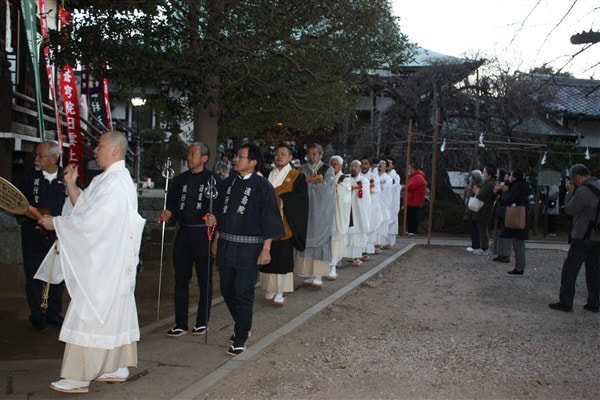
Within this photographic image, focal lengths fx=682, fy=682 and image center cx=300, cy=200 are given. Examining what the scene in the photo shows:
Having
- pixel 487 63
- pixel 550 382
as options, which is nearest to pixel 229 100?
pixel 550 382

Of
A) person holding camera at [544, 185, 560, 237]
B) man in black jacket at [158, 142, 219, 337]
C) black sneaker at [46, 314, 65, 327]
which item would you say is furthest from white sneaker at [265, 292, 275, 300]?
person holding camera at [544, 185, 560, 237]

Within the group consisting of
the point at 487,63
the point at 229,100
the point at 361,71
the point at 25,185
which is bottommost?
the point at 25,185

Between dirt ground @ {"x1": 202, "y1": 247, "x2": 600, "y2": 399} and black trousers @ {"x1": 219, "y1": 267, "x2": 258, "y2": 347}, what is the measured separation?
282 mm

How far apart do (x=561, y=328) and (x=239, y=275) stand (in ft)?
14.1

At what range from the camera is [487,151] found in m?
22.5

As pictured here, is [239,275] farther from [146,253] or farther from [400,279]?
[146,253]

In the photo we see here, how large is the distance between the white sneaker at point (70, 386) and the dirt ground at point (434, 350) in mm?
912

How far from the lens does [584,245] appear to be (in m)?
9.31

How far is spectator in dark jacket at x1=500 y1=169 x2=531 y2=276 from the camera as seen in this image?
1262 centimetres

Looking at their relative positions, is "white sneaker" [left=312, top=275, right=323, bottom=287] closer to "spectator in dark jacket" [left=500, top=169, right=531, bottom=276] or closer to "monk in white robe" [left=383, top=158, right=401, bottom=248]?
"spectator in dark jacket" [left=500, top=169, right=531, bottom=276]

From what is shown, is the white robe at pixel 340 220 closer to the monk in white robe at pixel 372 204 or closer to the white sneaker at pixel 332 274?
the white sneaker at pixel 332 274

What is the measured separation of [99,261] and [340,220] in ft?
22.3

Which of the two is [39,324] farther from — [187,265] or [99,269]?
[99,269]

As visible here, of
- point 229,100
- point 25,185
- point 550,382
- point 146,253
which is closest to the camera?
point 550,382
